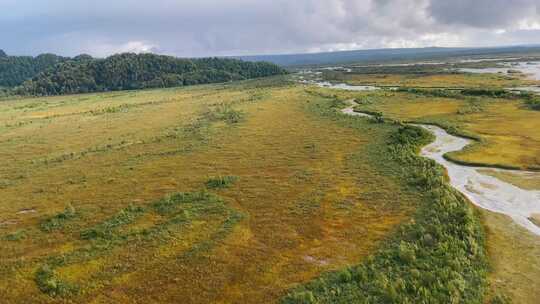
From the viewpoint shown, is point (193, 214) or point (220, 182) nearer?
point (193, 214)

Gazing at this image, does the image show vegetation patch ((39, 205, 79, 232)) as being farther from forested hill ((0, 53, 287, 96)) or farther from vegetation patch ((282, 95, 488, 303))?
forested hill ((0, 53, 287, 96))

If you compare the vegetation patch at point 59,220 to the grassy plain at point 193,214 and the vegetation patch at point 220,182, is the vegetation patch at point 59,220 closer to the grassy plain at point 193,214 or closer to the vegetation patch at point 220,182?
the grassy plain at point 193,214

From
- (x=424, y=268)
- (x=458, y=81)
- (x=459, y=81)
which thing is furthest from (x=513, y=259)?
(x=458, y=81)

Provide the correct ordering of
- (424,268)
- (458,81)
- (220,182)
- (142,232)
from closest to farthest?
(424,268) → (142,232) → (220,182) → (458,81)

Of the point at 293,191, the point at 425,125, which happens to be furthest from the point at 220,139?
the point at 425,125

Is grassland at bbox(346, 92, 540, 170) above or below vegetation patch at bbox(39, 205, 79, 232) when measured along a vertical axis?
above

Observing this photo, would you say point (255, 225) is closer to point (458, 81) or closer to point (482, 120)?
point (482, 120)

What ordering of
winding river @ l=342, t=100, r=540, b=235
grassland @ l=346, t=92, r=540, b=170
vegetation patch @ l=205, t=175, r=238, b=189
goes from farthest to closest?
grassland @ l=346, t=92, r=540, b=170 → vegetation patch @ l=205, t=175, r=238, b=189 → winding river @ l=342, t=100, r=540, b=235

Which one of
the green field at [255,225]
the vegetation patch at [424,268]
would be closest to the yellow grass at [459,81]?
the green field at [255,225]

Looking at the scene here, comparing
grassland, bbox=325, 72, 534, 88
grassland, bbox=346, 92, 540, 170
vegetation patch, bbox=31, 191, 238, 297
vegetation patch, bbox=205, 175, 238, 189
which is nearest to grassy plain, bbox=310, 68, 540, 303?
grassland, bbox=346, 92, 540, 170
